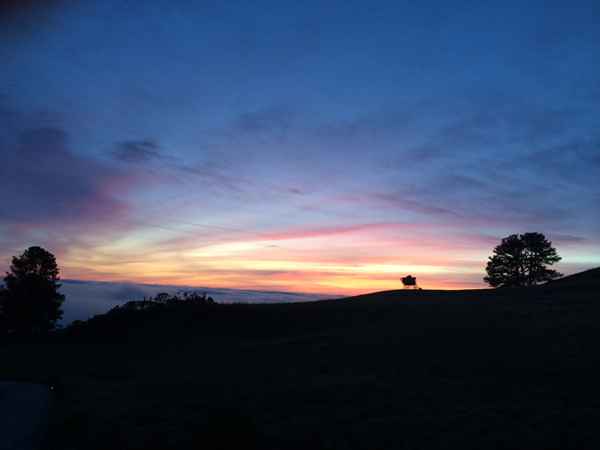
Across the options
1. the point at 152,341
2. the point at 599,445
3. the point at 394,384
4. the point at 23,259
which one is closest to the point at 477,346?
the point at 394,384

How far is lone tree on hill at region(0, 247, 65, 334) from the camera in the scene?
170 feet

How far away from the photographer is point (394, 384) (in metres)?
16.6

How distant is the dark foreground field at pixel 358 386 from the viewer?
10008 millimetres

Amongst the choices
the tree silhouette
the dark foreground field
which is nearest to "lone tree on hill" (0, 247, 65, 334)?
the dark foreground field

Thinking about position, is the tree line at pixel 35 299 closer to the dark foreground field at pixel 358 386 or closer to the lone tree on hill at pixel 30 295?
the lone tree on hill at pixel 30 295

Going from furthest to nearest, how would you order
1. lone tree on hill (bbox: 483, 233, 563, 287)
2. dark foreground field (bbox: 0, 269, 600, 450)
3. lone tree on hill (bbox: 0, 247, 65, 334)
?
lone tree on hill (bbox: 483, 233, 563, 287), lone tree on hill (bbox: 0, 247, 65, 334), dark foreground field (bbox: 0, 269, 600, 450)

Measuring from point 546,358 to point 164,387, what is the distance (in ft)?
58.0

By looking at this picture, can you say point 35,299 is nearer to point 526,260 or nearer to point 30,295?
point 30,295

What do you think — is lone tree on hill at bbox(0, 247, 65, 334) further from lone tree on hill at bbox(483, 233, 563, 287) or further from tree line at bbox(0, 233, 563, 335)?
lone tree on hill at bbox(483, 233, 563, 287)

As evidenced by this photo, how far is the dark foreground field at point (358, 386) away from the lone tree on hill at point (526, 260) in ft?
137

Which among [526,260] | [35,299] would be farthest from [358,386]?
[526,260]

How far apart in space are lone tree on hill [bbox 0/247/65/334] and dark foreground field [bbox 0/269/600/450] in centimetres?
1511

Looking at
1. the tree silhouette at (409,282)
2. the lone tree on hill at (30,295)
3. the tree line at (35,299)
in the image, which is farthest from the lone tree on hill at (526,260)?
the lone tree on hill at (30,295)

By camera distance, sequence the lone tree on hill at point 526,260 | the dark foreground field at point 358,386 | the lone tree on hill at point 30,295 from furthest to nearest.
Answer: the lone tree on hill at point 526,260
the lone tree on hill at point 30,295
the dark foreground field at point 358,386
